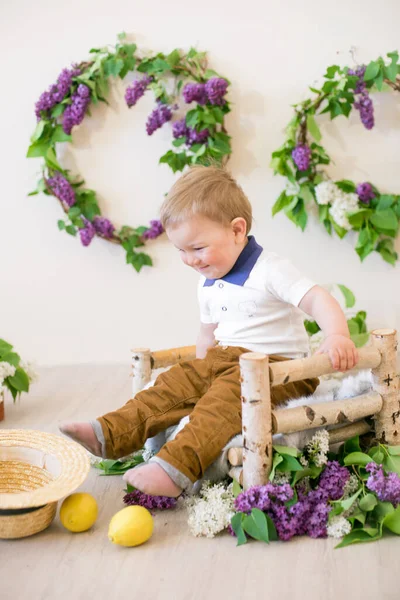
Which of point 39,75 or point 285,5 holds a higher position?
point 285,5

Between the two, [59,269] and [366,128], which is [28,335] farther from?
[366,128]

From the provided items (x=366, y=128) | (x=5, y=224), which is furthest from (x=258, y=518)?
(x=5, y=224)

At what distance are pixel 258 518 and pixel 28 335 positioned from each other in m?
2.15

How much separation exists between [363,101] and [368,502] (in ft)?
6.20

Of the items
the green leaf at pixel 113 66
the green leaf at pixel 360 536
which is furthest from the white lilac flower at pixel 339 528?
the green leaf at pixel 113 66

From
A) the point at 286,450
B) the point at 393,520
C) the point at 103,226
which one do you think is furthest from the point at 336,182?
the point at 393,520

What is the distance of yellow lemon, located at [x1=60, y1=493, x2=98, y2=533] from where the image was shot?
1.65 metres

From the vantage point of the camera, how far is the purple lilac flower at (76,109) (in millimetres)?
3172

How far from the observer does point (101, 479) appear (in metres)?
2.00

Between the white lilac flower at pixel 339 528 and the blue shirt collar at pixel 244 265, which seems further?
the blue shirt collar at pixel 244 265

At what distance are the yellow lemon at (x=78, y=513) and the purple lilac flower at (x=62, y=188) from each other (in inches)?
72.5

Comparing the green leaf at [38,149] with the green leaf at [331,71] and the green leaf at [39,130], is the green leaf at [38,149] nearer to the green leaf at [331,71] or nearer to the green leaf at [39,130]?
the green leaf at [39,130]

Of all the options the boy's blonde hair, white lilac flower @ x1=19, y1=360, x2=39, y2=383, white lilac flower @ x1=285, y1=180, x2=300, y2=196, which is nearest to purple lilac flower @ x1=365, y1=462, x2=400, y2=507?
the boy's blonde hair

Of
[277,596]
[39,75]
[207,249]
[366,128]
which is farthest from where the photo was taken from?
[39,75]
